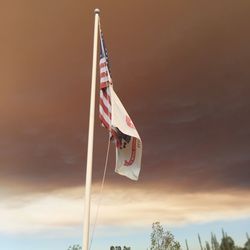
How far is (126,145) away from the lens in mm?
10516

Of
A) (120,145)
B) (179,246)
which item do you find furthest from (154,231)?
(120,145)

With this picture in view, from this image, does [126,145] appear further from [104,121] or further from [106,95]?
[106,95]

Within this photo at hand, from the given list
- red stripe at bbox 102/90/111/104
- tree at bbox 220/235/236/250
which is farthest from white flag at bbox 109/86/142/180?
tree at bbox 220/235/236/250

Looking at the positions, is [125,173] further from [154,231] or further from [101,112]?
[154,231]

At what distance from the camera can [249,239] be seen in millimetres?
110438

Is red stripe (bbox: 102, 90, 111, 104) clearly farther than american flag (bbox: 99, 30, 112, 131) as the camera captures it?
Yes

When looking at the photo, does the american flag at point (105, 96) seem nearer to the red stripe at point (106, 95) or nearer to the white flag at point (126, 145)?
the red stripe at point (106, 95)

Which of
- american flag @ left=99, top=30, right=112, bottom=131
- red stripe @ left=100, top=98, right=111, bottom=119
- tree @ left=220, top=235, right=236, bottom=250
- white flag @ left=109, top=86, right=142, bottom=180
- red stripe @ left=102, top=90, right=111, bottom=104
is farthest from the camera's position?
tree @ left=220, top=235, right=236, bottom=250

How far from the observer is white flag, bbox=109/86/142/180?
1009 cm

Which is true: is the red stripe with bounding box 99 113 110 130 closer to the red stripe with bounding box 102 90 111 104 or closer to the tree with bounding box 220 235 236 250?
the red stripe with bounding box 102 90 111 104

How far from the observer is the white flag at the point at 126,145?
10.1m

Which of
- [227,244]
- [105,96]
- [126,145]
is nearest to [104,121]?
[105,96]

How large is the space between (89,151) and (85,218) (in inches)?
64.1

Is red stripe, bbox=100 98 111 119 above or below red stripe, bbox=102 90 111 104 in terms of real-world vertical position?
below
